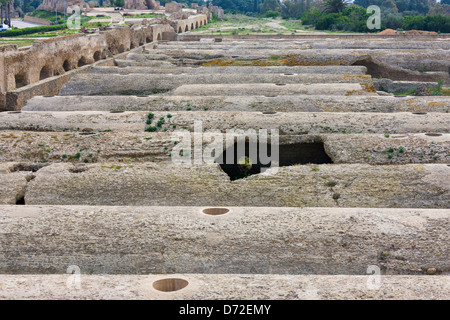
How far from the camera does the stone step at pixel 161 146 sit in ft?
25.3

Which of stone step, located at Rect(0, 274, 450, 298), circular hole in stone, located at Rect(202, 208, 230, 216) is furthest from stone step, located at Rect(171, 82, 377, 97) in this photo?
stone step, located at Rect(0, 274, 450, 298)

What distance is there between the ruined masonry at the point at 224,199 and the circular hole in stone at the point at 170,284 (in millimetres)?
12

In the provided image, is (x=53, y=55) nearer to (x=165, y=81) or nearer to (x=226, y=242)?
(x=165, y=81)

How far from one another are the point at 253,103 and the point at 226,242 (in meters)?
6.01

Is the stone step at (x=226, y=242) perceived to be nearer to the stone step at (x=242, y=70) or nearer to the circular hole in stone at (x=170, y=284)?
the circular hole in stone at (x=170, y=284)

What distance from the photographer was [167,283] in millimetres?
4406

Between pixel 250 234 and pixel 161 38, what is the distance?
2321 cm

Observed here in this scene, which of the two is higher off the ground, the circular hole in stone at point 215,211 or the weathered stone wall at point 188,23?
the weathered stone wall at point 188,23

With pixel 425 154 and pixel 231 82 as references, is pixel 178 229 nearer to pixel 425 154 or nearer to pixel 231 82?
pixel 425 154

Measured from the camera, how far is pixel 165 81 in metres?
13.5

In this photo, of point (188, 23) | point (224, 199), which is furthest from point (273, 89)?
point (188, 23)

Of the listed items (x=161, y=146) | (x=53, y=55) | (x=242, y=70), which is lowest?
(x=161, y=146)

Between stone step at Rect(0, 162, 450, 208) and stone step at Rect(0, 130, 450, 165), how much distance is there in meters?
0.53

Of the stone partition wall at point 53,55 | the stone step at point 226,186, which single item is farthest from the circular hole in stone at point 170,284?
the stone partition wall at point 53,55
